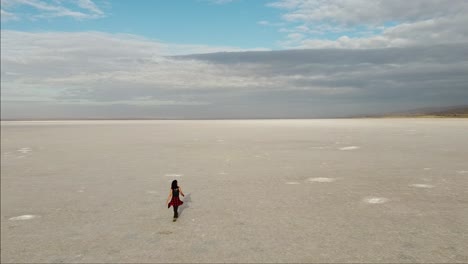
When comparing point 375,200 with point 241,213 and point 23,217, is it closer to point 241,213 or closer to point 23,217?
point 241,213

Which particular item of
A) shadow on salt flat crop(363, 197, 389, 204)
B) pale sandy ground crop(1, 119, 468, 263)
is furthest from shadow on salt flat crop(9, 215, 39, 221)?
shadow on salt flat crop(363, 197, 389, 204)

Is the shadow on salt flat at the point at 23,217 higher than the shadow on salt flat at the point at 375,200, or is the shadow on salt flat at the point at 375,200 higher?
the shadow on salt flat at the point at 375,200

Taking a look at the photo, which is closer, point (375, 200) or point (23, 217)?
point (23, 217)

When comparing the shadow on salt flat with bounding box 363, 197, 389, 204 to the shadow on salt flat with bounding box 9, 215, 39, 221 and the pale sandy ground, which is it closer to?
the pale sandy ground

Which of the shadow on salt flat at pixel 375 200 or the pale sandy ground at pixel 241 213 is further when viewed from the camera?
the shadow on salt flat at pixel 375 200

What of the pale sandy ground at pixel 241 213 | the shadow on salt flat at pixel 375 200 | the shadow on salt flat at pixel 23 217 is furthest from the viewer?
the shadow on salt flat at pixel 375 200

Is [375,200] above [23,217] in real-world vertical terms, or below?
above

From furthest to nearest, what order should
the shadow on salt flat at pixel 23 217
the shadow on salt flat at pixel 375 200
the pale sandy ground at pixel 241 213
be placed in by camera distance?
the shadow on salt flat at pixel 375 200
the shadow on salt flat at pixel 23 217
the pale sandy ground at pixel 241 213

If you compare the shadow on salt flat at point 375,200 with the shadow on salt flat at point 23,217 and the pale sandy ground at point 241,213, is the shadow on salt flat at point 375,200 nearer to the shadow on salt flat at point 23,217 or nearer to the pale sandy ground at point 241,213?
the pale sandy ground at point 241,213

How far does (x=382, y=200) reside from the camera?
7.89m

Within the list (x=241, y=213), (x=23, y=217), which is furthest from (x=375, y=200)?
(x=23, y=217)

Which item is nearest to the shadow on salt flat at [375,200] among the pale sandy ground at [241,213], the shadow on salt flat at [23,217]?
the pale sandy ground at [241,213]

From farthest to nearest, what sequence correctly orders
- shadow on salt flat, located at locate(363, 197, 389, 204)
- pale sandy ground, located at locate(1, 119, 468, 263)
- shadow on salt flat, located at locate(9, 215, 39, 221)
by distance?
shadow on salt flat, located at locate(363, 197, 389, 204)
shadow on salt flat, located at locate(9, 215, 39, 221)
pale sandy ground, located at locate(1, 119, 468, 263)

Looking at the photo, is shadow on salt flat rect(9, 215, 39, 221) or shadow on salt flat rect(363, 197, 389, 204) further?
shadow on salt flat rect(363, 197, 389, 204)
